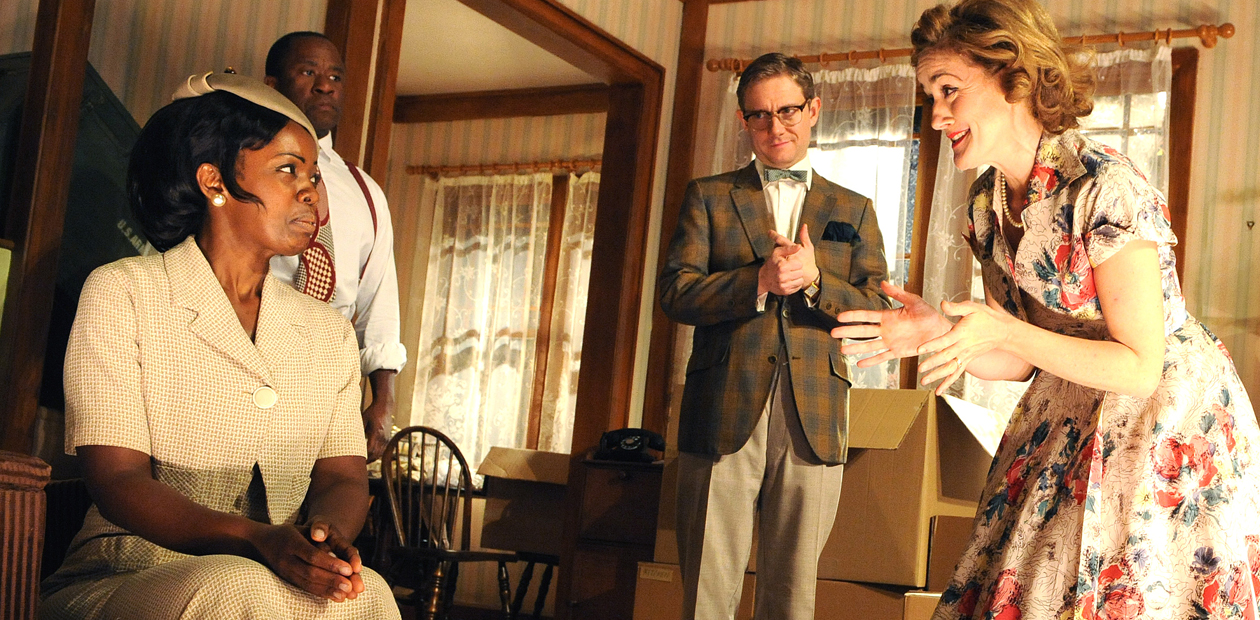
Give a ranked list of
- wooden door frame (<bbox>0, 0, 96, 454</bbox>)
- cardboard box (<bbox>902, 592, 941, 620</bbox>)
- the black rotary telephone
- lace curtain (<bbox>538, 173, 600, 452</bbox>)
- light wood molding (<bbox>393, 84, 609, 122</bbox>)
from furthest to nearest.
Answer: light wood molding (<bbox>393, 84, 609, 122</bbox>), lace curtain (<bbox>538, 173, 600, 452</bbox>), the black rotary telephone, cardboard box (<bbox>902, 592, 941, 620</bbox>), wooden door frame (<bbox>0, 0, 96, 454</bbox>)

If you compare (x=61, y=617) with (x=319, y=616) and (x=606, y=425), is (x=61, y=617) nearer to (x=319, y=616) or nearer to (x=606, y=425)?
(x=319, y=616)

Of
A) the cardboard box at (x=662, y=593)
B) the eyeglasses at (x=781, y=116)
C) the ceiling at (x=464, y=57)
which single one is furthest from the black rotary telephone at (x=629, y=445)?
the ceiling at (x=464, y=57)

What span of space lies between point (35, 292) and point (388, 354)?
2.71ft

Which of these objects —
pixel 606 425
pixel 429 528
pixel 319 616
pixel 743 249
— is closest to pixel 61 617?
pixel 319 616

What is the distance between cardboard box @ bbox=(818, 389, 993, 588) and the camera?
277 cm

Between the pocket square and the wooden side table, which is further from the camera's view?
the wooden side table

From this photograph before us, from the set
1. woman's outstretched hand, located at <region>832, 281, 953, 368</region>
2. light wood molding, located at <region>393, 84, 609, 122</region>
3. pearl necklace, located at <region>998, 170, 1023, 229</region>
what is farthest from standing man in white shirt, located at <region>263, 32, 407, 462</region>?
light wood molding, located at <region>393, 84, 609, 122</region>

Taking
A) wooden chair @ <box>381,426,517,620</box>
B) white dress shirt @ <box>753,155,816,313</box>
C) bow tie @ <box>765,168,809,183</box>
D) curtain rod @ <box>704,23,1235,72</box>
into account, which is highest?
curtain rod @ <box>704,23,1235,72</box>

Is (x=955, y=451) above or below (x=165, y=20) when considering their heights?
below

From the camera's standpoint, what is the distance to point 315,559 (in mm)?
1217

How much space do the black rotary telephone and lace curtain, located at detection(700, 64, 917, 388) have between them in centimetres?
63

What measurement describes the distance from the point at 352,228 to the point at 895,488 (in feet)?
4.92

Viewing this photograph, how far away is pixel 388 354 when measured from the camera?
259cm

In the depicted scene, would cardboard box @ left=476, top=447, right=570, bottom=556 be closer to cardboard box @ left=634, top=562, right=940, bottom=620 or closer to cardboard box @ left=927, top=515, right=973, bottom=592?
cardboard box @ left=634, top=562, right=940, bottom=620
